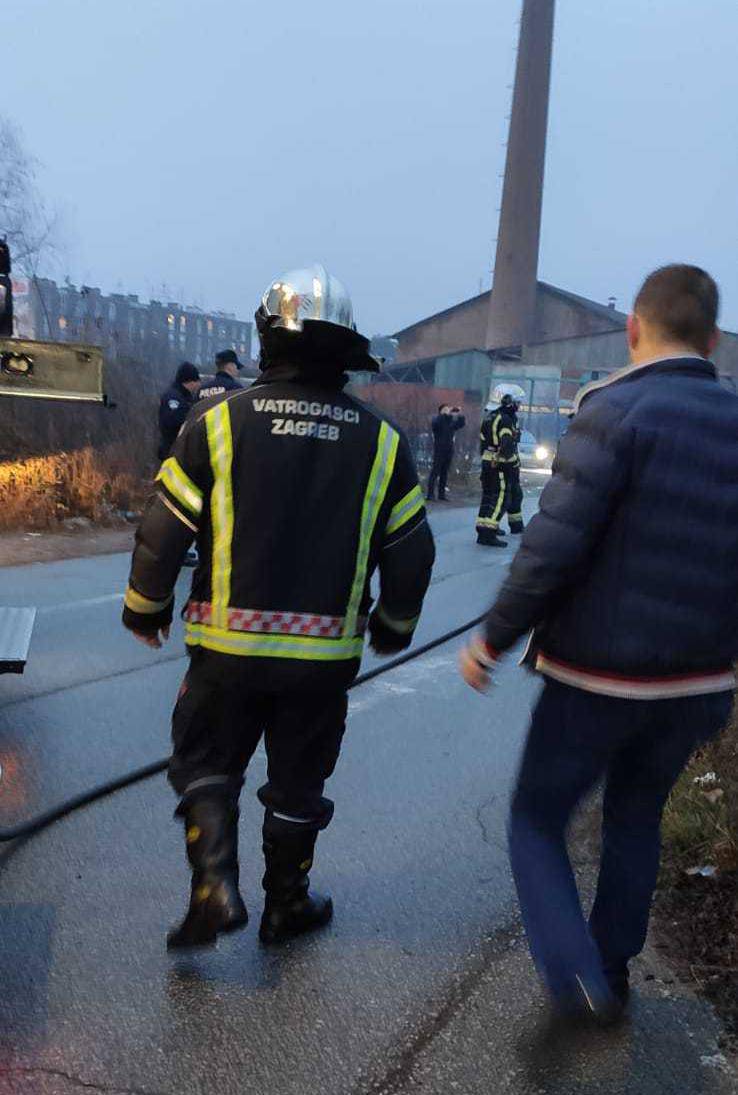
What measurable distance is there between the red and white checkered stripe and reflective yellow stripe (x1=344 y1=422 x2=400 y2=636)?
0.05 metres

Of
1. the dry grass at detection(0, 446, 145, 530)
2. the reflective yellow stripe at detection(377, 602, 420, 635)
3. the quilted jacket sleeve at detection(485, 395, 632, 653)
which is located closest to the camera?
the quilted jacket sleeve at detection(485, 395, 632, 653)

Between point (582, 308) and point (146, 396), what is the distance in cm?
4083

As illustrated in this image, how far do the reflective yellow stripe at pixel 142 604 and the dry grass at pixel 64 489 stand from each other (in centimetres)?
1011

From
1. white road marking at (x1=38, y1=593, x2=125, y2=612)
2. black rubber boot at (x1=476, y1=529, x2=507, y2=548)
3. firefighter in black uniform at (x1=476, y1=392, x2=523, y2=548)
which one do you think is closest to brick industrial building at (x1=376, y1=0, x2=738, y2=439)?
firefighter in black uniform at (x1=476, y1=392, x2=523, y2=548)

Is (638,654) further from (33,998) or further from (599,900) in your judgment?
(33,998)

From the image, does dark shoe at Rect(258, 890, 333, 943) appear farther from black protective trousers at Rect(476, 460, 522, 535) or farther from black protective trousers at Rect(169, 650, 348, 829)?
black protective trousers at Rect(476, 460, 522, 535)

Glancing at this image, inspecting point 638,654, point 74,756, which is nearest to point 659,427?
point 638,654

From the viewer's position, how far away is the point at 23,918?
3.18 m

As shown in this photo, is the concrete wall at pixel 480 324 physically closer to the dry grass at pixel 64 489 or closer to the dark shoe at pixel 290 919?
the dry grass at pixel 64 489

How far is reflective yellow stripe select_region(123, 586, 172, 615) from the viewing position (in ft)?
9.25

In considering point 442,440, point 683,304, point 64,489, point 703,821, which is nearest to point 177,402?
point 64,489

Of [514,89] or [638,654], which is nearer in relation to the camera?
[638,654]

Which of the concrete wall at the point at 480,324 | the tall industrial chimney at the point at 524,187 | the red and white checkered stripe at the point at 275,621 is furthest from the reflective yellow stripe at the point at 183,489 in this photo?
the concrete wall at the point at 480,324

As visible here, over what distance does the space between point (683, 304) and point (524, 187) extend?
53.1 metres
